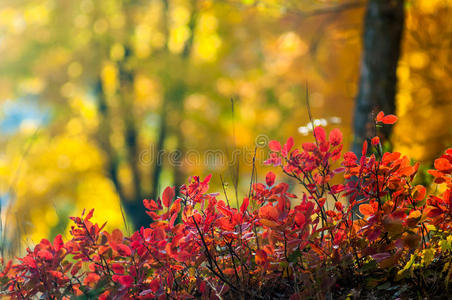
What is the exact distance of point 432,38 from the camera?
5.21m

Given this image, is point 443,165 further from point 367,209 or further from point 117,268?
point 117,268

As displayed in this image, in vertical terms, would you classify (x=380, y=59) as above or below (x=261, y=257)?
above

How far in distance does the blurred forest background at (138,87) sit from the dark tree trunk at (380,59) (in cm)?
177

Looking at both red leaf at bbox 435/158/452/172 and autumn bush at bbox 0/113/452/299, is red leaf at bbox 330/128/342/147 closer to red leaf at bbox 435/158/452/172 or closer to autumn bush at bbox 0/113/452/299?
autumn bush at bbox 0/113/452/299

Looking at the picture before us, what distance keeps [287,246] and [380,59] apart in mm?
3542

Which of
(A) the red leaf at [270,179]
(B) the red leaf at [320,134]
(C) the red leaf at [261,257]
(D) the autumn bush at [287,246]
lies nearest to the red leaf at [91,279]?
(D) the autumn bush at [287,246]

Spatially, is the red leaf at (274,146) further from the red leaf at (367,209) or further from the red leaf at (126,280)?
the red leaf at (126,280)

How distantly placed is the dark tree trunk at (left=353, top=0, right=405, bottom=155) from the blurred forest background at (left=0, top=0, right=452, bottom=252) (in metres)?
1.77

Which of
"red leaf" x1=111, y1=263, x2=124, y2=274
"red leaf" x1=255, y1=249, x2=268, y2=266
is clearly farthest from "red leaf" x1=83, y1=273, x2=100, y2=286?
"red leaf" x1=255, y1=249, x2=268, y2=266

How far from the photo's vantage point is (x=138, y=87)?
9.61m

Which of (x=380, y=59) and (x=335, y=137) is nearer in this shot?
(x=335, y=137)

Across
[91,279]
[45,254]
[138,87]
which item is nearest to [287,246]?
[91,279]

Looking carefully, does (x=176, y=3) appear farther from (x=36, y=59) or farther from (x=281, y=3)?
(x=281, y=3)

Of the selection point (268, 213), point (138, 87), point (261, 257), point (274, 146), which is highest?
point (138, 87)
